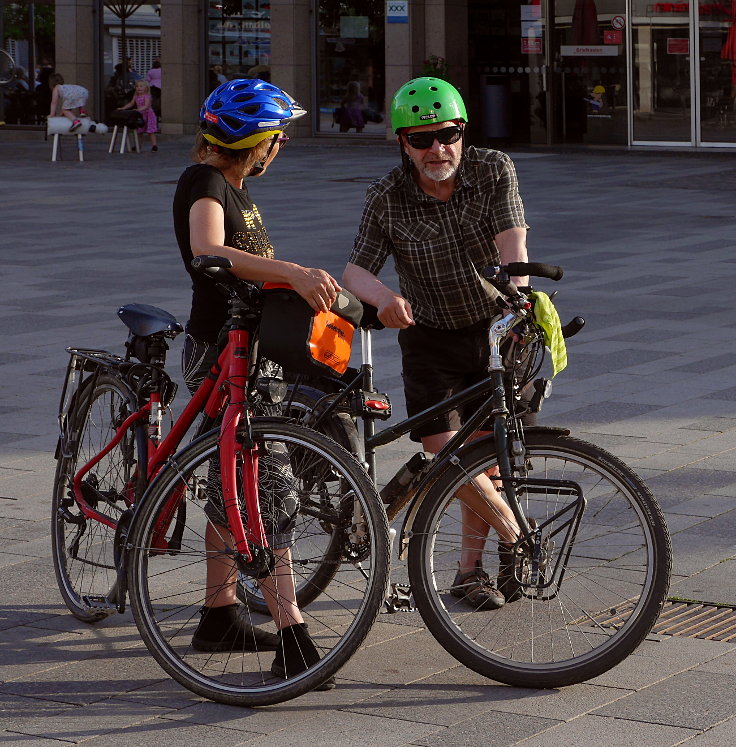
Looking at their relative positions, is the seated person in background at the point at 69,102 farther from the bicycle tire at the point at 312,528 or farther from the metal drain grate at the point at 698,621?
the metal drain grate at the point at 698,621

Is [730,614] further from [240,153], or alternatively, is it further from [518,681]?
[240,153]

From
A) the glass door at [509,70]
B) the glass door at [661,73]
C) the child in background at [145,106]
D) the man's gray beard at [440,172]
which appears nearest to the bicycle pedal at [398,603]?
the man's gray beard at [440,172]

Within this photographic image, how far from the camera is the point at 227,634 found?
445 cm

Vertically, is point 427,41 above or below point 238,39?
below

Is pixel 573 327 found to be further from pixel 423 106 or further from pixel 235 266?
pixel 235 266

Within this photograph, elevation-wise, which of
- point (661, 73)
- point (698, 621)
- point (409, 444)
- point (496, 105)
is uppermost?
point (661, 73)

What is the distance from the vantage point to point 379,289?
4.43 meters

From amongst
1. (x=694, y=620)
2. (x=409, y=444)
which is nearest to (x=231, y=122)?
(x=694, y=620)

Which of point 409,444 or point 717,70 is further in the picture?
point 717,70

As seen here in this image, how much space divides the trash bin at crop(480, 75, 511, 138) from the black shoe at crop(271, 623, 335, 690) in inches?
962

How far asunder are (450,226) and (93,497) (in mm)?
1397

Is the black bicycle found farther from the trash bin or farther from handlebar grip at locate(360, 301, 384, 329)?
the trash bin

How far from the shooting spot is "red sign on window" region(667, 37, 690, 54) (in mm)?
26062

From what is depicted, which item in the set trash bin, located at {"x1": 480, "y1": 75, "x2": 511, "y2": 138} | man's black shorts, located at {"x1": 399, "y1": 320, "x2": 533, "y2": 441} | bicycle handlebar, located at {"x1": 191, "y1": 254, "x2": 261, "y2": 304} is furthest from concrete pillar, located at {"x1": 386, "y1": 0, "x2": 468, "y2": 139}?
bicycle handlebar, located at {"x1": 191, "y1": 254, "x2": 261, "y2": 304}
